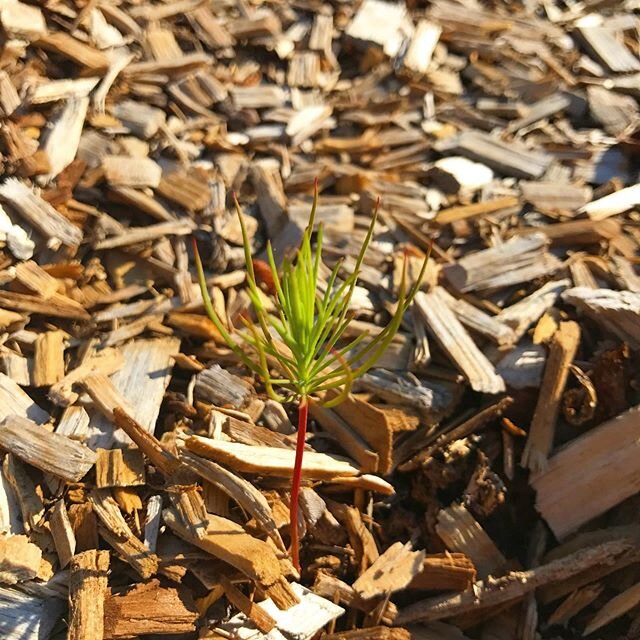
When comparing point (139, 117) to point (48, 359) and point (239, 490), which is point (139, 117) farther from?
point (239, 490)

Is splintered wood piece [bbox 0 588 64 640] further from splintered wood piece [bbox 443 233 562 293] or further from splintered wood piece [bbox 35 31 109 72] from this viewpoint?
splintered wood piece [bbox 35 31 109 72]

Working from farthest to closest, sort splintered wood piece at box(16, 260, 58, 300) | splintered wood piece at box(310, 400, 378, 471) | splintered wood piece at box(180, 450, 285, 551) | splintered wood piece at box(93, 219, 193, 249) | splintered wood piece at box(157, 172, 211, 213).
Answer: splintered wood piece at box(157, 172, 211, 213), splintered wood piece at box(93, 219, 193, 249), splintered wood piece at box(16, 260, 58, 300), splintered wood piece at box(310, 400, 378, 471), splintered wood piece at box(180, 450, 285, 551)

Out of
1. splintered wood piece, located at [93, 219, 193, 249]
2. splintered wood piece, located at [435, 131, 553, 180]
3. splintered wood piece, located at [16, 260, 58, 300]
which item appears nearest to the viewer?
splintered wood piece, located at [16, 260, 58, 300]

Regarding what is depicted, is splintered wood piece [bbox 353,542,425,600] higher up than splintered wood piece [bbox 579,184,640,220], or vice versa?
splintered wood piece [bbox 579,184,640,220]

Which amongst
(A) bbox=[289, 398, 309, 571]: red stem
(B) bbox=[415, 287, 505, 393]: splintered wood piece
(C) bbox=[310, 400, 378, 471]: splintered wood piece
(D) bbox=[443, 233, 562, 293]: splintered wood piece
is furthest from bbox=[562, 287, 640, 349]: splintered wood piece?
(A) bbox=[289, 398, 309, 571]: red stem

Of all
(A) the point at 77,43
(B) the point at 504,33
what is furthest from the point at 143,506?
(B) the point at 504,33

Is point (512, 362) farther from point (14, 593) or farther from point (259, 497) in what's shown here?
point (14, 593)
